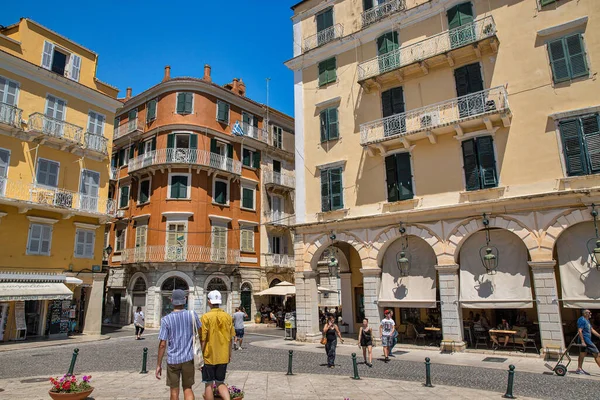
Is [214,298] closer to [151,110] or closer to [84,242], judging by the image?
[84,242]

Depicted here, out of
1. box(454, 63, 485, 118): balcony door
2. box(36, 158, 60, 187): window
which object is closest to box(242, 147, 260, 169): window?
box(36, 158, 60, 187): window

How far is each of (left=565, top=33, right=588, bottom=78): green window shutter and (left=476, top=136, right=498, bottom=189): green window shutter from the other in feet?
11.6

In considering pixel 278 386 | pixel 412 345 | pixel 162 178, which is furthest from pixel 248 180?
pixel 278 386

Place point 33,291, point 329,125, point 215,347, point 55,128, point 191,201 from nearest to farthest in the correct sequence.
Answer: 1. point 215,347
2. point 33,291
3. point 329,125
4. point 55,128
5. point 191,201

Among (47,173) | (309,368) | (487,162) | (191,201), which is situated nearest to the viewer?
(309,368)

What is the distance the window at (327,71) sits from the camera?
21386 millimetres

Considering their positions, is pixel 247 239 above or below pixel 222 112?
below

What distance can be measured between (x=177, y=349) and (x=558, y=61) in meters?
16.1

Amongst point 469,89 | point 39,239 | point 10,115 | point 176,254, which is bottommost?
point 176,254

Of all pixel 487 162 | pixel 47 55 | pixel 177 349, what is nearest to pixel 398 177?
pixel 487 162

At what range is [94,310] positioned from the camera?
23.5 meters

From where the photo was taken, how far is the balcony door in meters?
16.5

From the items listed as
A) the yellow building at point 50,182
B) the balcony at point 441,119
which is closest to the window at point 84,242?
the yellow building at point 50,182

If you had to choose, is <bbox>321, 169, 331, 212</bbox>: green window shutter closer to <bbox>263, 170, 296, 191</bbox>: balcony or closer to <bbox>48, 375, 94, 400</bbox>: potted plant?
<bbox>48, 375, 94, 400</bbox>: potted plant
